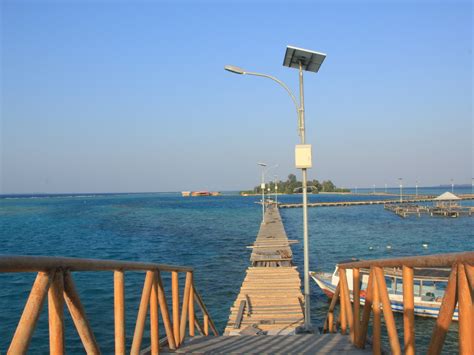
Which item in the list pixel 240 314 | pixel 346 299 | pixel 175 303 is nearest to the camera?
pixel 175 303

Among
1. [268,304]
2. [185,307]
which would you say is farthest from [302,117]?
[268,304]

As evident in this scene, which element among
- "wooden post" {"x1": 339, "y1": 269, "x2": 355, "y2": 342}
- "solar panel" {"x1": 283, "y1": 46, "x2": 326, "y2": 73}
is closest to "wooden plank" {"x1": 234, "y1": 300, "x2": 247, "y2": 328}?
"wooden post" {"x1": 339, "y1": 269, "x2": 355, "y2": 342}

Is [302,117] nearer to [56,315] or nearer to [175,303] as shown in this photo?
[175,303]

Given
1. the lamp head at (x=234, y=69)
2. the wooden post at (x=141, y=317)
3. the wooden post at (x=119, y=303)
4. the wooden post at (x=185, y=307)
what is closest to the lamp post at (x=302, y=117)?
the lamp head at (x=234, y=69)

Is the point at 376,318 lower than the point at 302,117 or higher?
lower

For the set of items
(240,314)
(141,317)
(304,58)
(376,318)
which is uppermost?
(304,58)

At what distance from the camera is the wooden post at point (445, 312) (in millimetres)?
2730

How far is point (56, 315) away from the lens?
2.50 metres

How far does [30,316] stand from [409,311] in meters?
3.16

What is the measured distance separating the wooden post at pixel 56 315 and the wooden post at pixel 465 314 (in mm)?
2560

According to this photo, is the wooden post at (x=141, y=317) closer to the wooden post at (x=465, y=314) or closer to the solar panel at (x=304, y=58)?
the wooden post at (x=465, y=314)

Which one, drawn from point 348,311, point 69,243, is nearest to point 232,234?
point 69,243

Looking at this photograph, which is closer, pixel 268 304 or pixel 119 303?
pixel 119 303

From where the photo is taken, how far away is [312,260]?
29844mm
